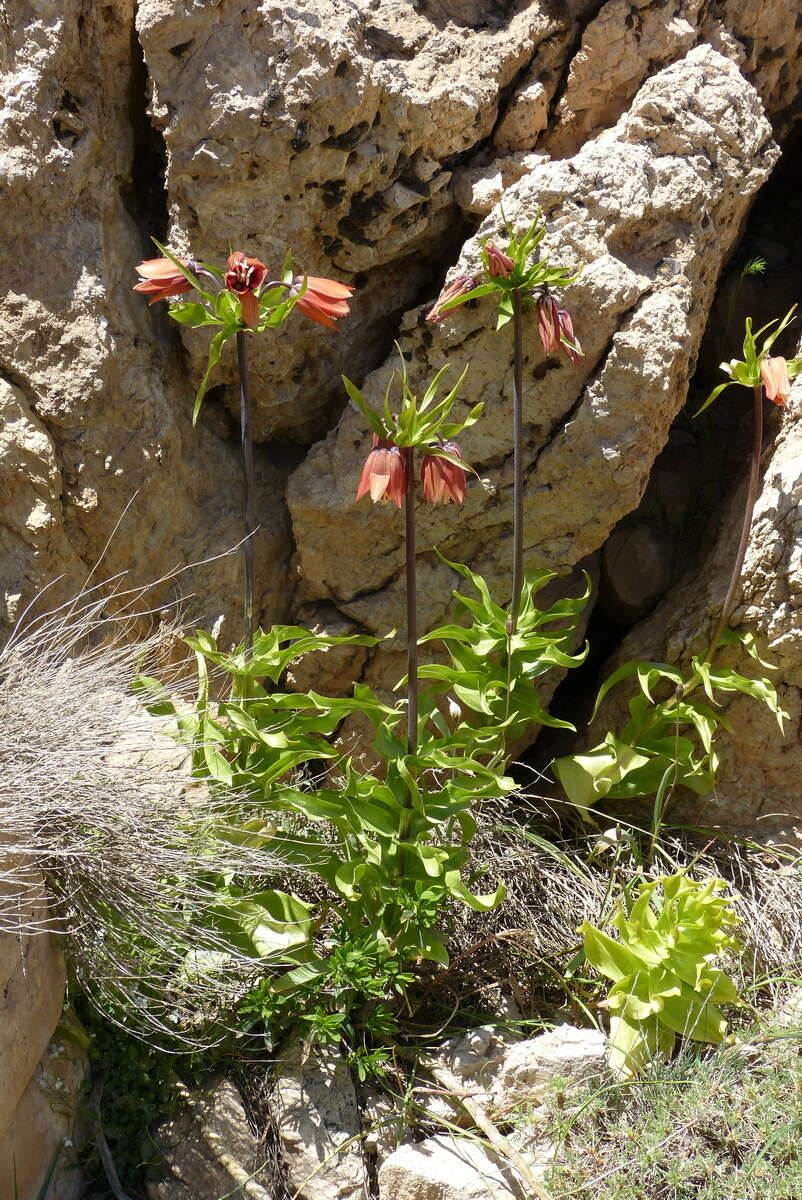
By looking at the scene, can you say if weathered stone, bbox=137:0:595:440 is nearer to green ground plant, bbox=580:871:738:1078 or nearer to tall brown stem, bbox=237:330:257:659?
tall brown stem, bbox=237:330:257:659

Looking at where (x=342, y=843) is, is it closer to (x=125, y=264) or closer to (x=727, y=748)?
(x=727, y=748)

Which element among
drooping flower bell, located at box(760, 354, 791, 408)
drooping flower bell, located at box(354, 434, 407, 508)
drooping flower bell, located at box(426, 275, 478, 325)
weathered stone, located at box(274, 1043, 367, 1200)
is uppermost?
drooping flower bell, located at box(426, 275, 478, 325)

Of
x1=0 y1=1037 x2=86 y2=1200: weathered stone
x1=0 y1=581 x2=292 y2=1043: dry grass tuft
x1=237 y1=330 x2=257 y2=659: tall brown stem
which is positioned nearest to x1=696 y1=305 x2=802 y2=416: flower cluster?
x1=237 y1=330 x2=257 y2=659: tall brown stem

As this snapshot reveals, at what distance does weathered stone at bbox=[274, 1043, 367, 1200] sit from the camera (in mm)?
2189

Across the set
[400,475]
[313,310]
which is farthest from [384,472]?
[313,310]

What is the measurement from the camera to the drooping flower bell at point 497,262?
2.38 meters

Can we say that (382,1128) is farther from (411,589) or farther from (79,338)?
(79,338)

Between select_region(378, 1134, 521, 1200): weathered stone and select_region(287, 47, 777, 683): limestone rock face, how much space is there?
4.45ft

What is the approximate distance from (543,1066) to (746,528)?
1.40 metres

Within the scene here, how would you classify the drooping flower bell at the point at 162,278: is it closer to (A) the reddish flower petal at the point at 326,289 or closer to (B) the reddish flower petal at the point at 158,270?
(B) the reddish flower petal at the point at 158,270

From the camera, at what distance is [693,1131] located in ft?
6.75

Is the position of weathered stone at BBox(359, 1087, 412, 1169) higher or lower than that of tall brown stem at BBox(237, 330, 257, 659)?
lower

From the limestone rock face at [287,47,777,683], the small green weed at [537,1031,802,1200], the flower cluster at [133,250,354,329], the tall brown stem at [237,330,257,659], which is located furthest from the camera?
the limestone rock face at [287,47,777,683]

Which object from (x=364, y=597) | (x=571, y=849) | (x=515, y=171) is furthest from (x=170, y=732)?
(x=515, y=171)
